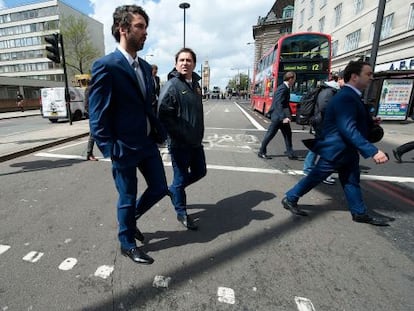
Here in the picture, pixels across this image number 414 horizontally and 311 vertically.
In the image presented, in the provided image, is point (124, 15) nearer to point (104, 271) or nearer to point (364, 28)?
point (104, 271)

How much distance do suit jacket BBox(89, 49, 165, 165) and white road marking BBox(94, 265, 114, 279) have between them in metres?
0.94

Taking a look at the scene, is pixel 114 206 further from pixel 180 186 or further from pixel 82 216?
pixel 180 186

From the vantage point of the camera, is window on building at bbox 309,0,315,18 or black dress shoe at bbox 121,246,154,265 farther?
window on building at bbox 309,0,315,18

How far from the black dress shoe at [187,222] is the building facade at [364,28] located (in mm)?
9764

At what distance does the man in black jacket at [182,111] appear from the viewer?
2.54 m

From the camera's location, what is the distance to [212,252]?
2.48 m

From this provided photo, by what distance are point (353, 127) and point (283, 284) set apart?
172cm

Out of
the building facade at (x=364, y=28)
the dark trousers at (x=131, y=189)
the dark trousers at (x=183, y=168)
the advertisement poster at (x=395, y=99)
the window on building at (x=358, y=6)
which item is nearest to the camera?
the dark trousers at (x=131, y=189)

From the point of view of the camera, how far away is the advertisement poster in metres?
12.5

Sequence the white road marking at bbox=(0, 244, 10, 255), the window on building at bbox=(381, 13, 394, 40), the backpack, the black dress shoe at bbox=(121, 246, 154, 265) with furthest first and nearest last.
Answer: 1. the window on building at bbox=(381, 13, 394, 40)
2. the backpack
3. the white road marking at bbox=(0, 244, 10, 255)
4. the black dress shoe at bbox=(121, 246, 154, 265)

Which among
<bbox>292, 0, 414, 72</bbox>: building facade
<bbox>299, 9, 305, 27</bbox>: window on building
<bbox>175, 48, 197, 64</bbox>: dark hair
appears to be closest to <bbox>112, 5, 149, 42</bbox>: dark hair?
<bbox>175, 48, 197, 64</bbox>: dark hair

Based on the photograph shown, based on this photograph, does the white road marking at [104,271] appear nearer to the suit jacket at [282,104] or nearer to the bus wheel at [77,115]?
the suit jacket at [282,104]

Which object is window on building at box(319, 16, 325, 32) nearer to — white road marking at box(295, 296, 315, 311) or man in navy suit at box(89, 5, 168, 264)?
man in navy suit at box(89, 5, 168, 264)

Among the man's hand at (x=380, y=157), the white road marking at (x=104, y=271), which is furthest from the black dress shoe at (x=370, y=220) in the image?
the white road marking at (x=104, y=271)
